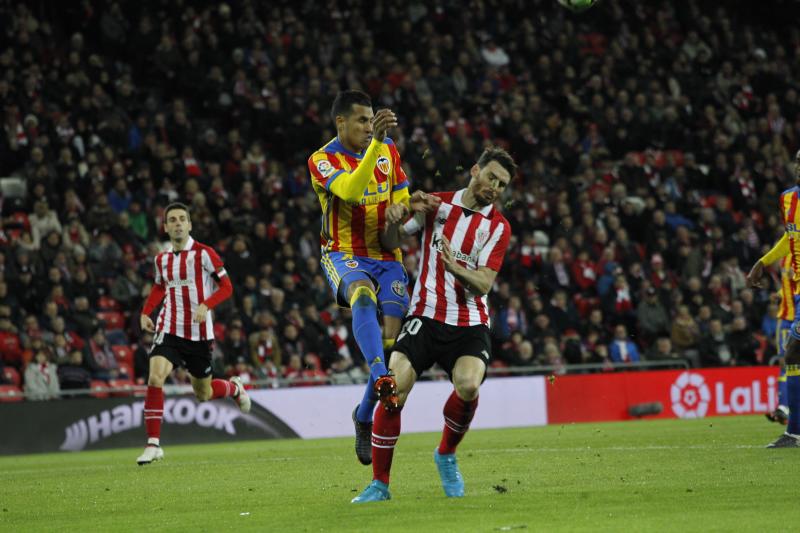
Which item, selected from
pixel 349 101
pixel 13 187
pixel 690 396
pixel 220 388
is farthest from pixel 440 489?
pixel 690 396

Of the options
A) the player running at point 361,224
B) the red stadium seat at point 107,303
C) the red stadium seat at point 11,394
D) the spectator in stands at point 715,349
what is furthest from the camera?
the spectator in stands at point 715,349

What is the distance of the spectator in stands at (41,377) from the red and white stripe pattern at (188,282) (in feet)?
12.6

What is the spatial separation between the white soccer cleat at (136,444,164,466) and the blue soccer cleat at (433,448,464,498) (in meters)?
5.40

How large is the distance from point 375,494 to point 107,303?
36.2ft

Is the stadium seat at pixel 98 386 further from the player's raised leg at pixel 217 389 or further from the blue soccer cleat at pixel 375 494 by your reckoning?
the blue soccer cleat at pixel 375 494

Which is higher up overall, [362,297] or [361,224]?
[361,224]

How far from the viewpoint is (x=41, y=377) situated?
53.6ft

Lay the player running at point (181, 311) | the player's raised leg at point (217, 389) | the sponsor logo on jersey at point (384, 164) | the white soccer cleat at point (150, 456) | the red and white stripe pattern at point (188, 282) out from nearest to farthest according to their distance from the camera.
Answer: the sponsor logo on jersey at point (384, 164) → the white soccer cleat at point (150, 456) → the player running at point (181, 311) → the red and white stripe pattern at point (188, 282) → the player's raised leg at point (217, 389)

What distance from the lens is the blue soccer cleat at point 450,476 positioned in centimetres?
774

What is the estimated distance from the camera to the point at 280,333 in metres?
18.7

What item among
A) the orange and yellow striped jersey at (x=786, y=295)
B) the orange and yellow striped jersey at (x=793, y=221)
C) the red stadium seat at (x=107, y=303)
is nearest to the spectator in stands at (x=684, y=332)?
the orange and yellow striped jersey at (x=786, y=295)

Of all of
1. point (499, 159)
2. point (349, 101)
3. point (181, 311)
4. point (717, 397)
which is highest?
point (349, 101)

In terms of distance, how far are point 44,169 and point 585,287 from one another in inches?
368

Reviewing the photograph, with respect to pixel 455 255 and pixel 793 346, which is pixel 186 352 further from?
pixel 793 346
